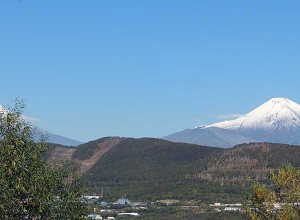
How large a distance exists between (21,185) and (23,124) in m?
7.63

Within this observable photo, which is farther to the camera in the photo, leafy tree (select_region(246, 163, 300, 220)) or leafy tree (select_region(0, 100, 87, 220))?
leafy tree (select_region(246, 163, 300, 220))

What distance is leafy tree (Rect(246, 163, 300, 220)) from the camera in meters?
69.2

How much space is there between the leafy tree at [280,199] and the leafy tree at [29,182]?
25134 millimetres

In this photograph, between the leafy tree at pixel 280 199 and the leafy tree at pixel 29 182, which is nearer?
the leafy tree at pixel 29 182

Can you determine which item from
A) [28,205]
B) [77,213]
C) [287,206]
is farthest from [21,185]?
[287,206]

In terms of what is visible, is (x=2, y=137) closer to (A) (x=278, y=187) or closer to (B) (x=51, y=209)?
(B) (x=51, y=209)

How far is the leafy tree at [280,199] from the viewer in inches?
2726

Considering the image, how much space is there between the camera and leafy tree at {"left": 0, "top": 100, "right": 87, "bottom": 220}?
169 feet

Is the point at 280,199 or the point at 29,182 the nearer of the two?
the point at 29,182

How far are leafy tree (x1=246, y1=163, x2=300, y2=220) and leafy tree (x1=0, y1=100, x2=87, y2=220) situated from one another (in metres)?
25.1

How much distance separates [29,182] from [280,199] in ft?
111

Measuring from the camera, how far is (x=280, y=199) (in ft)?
232

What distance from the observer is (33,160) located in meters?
56.6

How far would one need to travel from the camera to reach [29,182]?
52.7 m
